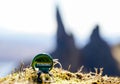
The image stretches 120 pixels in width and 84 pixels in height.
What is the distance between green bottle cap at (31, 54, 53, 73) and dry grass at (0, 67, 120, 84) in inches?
2.9

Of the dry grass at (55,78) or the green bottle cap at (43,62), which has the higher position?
the green bottle cap at (43,62)

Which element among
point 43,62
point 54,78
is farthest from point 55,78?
point 43,62

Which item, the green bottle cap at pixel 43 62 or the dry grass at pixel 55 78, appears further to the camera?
the green bottle cap at pixel 43 62

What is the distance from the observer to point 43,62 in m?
4.47

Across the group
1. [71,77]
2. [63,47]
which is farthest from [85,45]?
[71,77]

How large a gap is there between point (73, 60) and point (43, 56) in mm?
25280

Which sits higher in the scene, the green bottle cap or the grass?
the green bottle cap

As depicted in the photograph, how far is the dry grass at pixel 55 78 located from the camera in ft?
14.1

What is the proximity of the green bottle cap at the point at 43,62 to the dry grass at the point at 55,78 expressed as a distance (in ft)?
0.24

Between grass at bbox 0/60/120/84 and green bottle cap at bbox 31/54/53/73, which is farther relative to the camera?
green bottle cap at bbox 31/54/53/73

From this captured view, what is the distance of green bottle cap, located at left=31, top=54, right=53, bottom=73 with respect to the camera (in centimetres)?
443

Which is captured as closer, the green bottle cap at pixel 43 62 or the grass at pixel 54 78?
the grass at pixel 54 78

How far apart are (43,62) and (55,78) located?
22 cm

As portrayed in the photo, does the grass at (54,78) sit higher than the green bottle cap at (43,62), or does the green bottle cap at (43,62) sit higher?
the green bottle cap at (43,62)
